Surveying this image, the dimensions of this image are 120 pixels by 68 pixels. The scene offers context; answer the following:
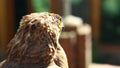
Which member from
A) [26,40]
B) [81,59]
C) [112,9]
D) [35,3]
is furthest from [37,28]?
[112,9]

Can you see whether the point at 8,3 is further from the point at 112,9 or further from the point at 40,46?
the point at 40,46

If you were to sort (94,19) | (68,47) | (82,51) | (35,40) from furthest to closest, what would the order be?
(94,19), (82,51), (68,47), (35,40)

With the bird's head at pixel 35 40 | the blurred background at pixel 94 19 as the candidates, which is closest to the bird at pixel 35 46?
the bird's head at pixel 35 40

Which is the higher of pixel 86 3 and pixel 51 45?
pixel 51 45

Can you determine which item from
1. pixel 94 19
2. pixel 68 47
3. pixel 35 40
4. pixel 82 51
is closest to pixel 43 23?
pixel 35 40

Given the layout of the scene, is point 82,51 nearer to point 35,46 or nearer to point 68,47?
point 68,47

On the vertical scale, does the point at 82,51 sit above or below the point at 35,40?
below

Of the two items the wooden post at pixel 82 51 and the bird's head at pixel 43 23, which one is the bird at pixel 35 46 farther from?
the wooden post at pixel 82 51

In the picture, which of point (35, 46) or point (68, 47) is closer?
point (35, 46)

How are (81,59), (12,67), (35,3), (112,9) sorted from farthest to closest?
1. (112,9)
2. (35,3)
3. (81,59)
4. (12,67)
